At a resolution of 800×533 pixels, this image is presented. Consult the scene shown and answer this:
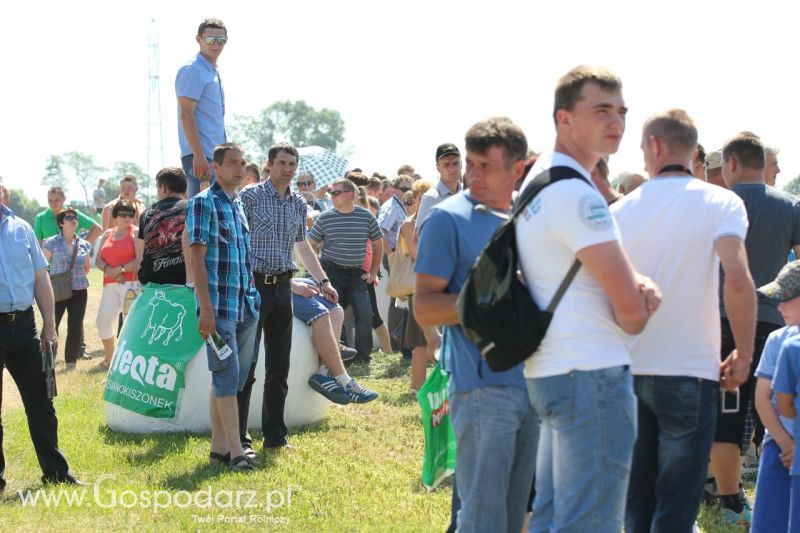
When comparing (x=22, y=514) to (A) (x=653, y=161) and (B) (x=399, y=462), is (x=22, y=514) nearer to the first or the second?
(B) (x=399, y=462)

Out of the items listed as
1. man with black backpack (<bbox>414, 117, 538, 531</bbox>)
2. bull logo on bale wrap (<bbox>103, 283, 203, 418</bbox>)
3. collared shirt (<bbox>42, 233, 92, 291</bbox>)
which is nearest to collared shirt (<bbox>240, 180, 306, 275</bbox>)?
bull logo on bale wrap (<bbox>103, 283, 203, 418</bbox>)

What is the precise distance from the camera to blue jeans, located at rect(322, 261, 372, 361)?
38.9 ft

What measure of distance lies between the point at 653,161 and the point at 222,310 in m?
3.49

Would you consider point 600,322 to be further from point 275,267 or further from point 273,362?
point 273,362

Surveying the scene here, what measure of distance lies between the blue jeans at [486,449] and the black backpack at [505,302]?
33 centimetres

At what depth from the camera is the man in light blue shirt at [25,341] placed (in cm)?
704

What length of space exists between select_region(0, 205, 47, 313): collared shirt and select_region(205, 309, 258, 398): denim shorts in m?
1.33

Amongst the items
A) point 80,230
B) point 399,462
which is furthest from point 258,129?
point 399,462

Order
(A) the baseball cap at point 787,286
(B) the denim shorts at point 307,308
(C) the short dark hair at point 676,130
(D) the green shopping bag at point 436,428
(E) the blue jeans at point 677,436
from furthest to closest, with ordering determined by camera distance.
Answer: (B) the denim shorts at point 307,308 < (D) the green shopping bag at point 436,428 < (A) the baseball cap at point 787,286 < (C) the short dark hair at point 676,130 < (E) the blue jeans at point 677,436

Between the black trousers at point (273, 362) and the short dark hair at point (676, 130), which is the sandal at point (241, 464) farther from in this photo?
the short dark hair at point (676, 130)

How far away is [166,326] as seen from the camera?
8.29 meters

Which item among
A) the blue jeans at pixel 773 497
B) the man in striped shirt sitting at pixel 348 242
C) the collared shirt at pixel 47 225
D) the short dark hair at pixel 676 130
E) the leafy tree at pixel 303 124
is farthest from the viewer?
the leafy tree at pixel 303 124

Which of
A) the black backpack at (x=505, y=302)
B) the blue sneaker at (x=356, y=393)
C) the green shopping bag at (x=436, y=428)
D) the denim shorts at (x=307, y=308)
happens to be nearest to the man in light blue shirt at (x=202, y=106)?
the denim shorts at (x=307, y=308)

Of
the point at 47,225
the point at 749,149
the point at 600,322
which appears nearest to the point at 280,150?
the point at 749,149
